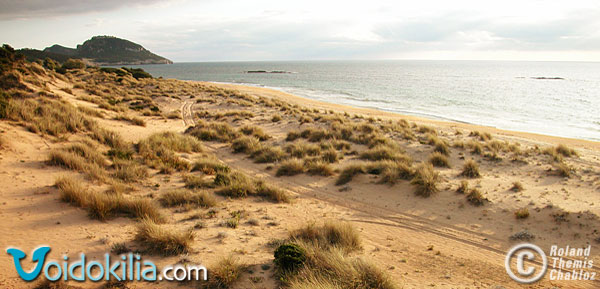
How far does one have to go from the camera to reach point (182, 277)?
4.76 meters

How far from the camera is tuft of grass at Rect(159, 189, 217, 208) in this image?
7570 millimetres

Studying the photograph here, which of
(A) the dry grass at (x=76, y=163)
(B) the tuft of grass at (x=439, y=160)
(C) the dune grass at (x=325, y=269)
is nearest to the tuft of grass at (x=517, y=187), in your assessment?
(B) the tuft of grass at (x=439, y=160)


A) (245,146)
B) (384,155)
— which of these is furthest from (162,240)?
(384,155)

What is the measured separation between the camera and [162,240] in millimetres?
5418

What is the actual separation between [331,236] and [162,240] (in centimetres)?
316

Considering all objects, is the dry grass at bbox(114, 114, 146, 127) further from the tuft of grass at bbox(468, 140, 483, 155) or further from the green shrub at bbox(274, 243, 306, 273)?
the tuft of grass at bbox(468, 140, 483, 155)

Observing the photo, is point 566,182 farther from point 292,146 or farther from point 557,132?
point 557,132

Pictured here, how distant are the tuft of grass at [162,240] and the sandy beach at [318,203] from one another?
7 centimetres

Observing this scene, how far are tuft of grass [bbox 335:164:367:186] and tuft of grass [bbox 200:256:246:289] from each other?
614cm

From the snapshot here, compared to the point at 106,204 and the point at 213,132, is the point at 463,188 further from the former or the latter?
the point at 213,132

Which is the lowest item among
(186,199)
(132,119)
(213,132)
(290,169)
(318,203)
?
(318,203)

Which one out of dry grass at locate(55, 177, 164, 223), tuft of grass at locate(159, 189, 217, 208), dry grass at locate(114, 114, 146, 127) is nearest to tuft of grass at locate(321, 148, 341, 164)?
tuft of grass at locate(159, 189, 217, 208)

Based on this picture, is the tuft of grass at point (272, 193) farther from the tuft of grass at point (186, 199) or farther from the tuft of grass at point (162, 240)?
the tuft of grass at point (162, 240)

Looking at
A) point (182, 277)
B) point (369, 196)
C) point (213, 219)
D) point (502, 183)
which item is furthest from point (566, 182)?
point (182, 277)
